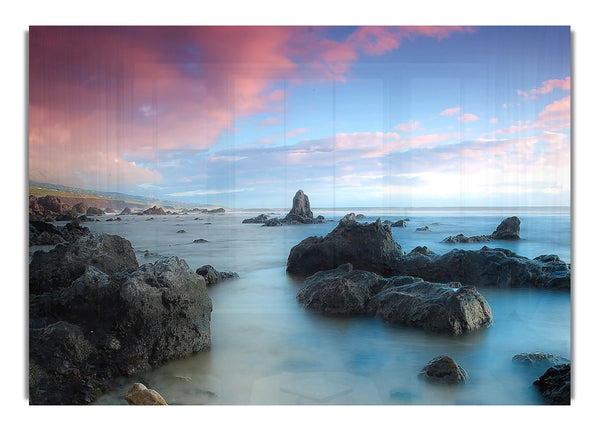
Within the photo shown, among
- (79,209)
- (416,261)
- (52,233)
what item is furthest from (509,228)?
(52,233)

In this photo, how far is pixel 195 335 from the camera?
11.7ft

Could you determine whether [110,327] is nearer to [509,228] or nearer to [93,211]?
[93,211]

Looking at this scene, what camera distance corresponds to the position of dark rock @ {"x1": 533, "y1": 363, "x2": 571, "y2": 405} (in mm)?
3443

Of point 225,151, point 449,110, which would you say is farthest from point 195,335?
point 449,110

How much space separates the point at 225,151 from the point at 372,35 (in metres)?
1.64

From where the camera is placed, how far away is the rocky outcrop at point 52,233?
152 inches

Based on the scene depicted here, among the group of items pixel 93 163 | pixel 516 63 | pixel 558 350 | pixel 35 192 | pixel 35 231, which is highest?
pixel 516 63

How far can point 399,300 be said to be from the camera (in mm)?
3996

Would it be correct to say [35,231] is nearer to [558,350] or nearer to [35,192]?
[35,192]

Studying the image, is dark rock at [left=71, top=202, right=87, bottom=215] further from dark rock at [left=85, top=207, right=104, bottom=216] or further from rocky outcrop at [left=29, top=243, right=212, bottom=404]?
rocky outcrop at [left=29, top=243, right=212, bottom=404]

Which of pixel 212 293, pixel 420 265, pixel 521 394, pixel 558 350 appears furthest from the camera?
pixel 420 265

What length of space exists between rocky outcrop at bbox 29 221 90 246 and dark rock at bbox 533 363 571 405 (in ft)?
13.4

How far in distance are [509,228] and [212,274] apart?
8.96ft

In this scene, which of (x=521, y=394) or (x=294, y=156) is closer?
(x=521, y=394)
